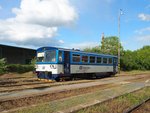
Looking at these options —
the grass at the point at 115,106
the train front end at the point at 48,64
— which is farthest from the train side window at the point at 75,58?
the grass at the point at 115,106

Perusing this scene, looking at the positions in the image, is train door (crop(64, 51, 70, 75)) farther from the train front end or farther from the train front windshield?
the train front windshield

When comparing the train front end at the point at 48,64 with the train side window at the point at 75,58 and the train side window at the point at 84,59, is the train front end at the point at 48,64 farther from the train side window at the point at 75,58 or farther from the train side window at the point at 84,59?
the train side window at the point at 84,59

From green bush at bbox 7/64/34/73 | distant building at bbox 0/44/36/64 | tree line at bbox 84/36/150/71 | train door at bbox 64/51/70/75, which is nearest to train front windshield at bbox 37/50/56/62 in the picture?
train door at bbox 64/51/70/75

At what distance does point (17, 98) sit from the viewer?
11.6 metres

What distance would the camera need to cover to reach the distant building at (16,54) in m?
39.0

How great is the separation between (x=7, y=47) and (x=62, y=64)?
65.3 ft

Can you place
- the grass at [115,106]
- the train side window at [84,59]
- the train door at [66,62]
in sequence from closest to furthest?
the grass at [115,106] → the train door at [66,62] → the train side window at [84,59]

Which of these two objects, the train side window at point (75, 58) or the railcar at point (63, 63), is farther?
the train side window at point (75, 58)

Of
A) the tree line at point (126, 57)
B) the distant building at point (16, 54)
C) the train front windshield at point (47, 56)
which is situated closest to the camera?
the train front windshield at point (47, 56)

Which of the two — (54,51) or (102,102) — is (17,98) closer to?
(102,102)

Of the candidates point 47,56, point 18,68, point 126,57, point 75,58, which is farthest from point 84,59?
point 126,57

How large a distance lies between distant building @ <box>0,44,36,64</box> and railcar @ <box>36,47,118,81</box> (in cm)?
1684

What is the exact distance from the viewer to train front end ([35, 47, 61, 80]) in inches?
817

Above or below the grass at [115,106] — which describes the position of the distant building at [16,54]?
above
